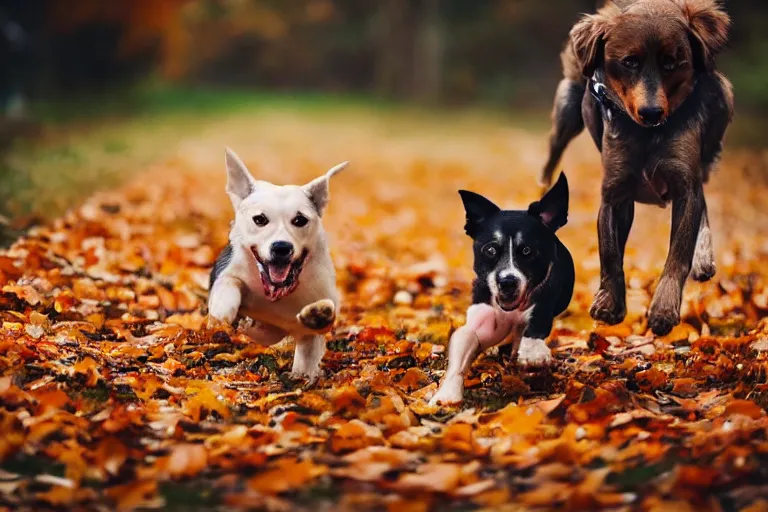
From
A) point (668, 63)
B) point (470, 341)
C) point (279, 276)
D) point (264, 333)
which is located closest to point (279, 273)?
point (279, 276)

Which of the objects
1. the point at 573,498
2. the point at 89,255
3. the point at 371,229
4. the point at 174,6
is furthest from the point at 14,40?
the point at 573,498

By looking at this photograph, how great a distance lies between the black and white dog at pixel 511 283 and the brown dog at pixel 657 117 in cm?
47

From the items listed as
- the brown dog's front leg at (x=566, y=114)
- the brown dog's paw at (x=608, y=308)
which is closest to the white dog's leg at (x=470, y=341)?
the brown dog's paw at (x=608, y=308)

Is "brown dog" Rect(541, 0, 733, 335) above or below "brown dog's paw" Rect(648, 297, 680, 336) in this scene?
above

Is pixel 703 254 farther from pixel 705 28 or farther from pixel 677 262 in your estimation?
pixel 705 28

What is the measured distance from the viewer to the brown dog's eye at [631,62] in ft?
15.5

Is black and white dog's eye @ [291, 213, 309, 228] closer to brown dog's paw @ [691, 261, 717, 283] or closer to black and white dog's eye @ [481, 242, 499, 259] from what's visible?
black and white dog's eye @ [481, 242, 499, 259]

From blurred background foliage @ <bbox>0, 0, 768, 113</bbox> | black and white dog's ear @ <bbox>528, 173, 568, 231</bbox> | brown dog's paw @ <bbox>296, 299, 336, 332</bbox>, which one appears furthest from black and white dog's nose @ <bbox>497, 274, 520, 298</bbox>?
A: blurred background foliage @ <bbox>0, 0, 768, 113</bbox>

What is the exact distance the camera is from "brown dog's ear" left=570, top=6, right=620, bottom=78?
4938 mm

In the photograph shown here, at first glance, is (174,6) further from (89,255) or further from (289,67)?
(89,255)

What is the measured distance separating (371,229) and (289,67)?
1955 cm

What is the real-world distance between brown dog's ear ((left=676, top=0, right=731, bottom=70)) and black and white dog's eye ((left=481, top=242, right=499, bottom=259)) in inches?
52.8

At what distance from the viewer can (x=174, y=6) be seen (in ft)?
74.0

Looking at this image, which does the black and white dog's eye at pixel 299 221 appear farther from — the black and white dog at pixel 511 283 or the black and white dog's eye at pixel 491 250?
the black and white dog's eye at pixel 491 250
